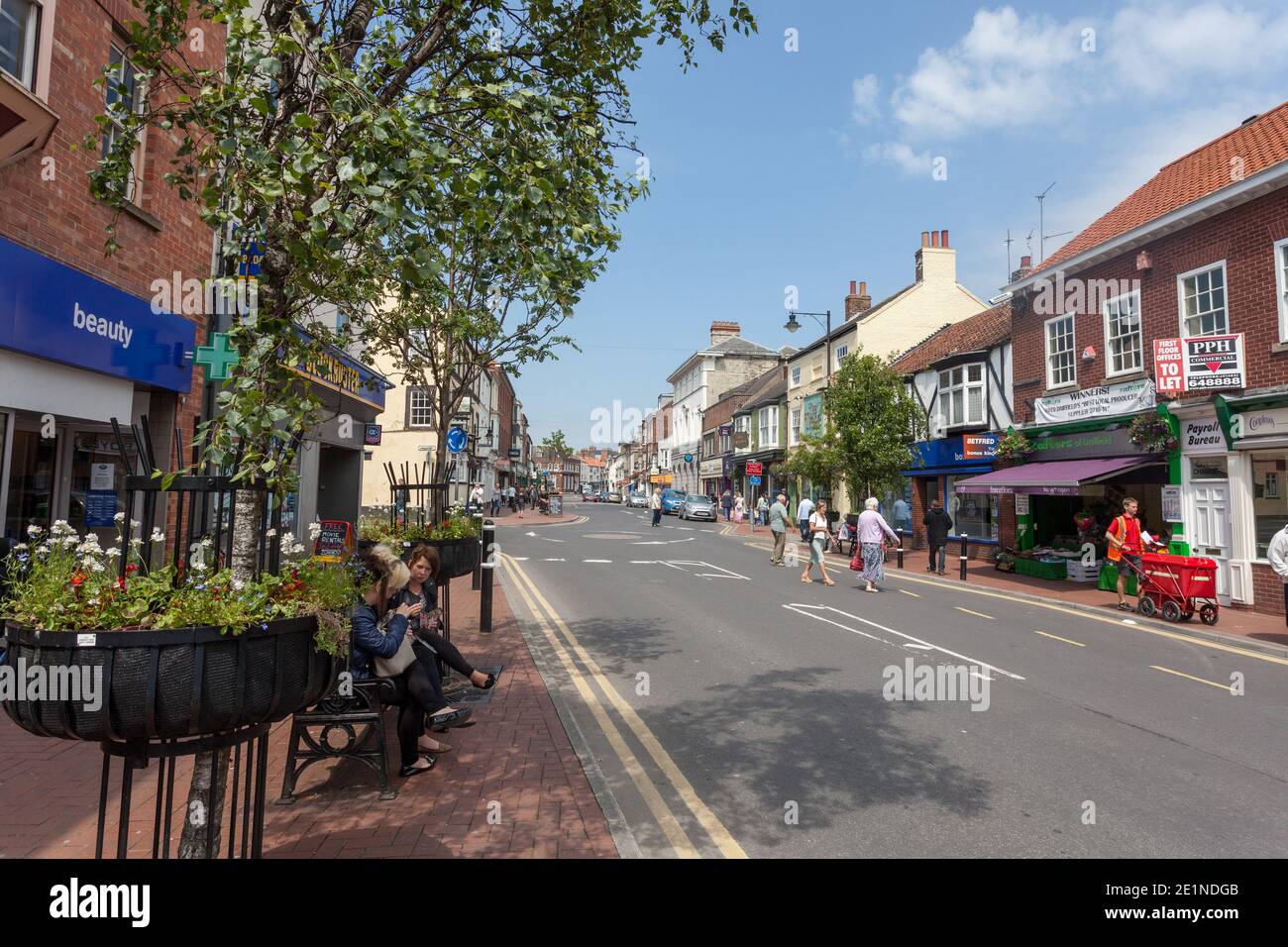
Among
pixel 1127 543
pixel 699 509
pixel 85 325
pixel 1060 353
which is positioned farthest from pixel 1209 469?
pixel 699 509

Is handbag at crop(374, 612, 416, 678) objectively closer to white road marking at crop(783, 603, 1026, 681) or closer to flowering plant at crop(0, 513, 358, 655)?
flowering plant at crop(0, 513, 358, 655)

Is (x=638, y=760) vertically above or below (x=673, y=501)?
below

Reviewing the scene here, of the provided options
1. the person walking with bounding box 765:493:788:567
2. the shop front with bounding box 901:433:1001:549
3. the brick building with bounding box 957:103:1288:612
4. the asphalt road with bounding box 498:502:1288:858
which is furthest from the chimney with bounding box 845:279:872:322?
the asphalt road with bounding box 498:502:1288:858

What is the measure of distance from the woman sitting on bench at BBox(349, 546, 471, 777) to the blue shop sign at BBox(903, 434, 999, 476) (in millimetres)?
18417

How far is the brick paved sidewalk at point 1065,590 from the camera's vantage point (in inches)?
429

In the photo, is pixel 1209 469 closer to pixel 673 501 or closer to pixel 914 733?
pixel 914 733

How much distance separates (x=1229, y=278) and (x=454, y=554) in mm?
14647

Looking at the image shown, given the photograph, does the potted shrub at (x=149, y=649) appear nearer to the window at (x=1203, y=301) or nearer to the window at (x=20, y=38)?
the window at (x=20, y=38)

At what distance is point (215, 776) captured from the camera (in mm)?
2740
